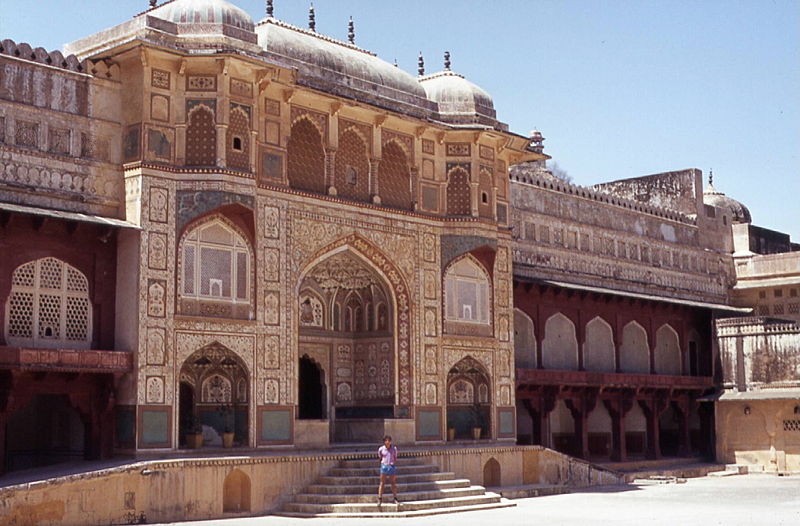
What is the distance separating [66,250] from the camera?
16031 mm

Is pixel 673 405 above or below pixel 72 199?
below

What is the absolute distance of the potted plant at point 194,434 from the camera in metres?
16.8

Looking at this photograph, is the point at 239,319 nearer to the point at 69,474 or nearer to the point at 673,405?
the point at 69,474

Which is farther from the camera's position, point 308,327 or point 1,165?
point 308,327

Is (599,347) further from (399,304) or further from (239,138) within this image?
(239,138)

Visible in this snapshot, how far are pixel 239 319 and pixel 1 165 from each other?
4.14 meters

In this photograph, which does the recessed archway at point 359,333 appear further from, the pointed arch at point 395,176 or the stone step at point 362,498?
the stone step at point 362,498

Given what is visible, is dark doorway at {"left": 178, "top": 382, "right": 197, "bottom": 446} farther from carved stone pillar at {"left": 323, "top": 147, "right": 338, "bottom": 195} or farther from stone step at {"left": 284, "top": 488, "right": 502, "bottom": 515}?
carved stone pillar at {"left": 323, "top": 147, "right": 338, "bottom": 195}

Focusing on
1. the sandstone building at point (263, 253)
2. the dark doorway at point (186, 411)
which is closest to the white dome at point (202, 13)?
the sandstone building at point (263, 253)

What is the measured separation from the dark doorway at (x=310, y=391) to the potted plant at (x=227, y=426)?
3.98 m

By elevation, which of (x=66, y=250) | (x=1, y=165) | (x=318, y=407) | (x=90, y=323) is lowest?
(x=318, y=407)

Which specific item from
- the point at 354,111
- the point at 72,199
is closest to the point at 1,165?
the point at 72,199

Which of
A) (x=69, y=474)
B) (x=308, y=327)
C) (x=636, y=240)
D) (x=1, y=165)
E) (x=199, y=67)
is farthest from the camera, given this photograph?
(x=636, y=240)

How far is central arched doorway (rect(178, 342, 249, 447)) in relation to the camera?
56.4ft
